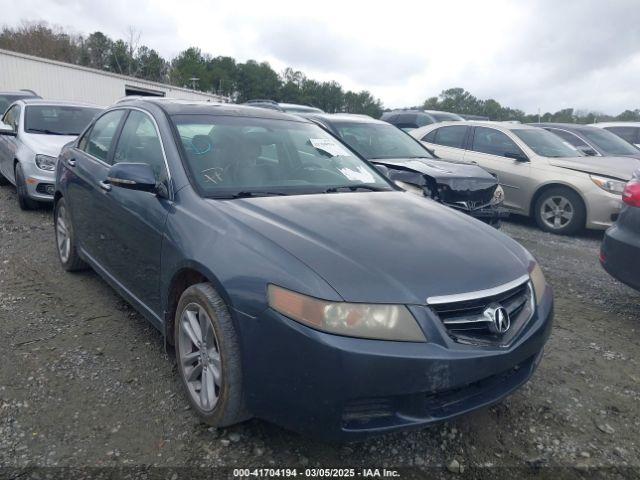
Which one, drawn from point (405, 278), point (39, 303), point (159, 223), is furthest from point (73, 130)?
point (405, 278)

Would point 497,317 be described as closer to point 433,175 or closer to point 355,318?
point 355,318

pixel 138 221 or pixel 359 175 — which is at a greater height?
pixel 359 175

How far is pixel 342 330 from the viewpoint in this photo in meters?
1.98

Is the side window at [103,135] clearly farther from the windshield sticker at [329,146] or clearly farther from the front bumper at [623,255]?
the front bumper at [623,255]

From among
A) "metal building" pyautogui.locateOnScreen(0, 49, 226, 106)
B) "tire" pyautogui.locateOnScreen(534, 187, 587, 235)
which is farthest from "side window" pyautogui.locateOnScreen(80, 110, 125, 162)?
"metal building" pyautogui.locateOnScreen(0, 49, 226, 106)

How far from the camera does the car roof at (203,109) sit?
339 centimetres

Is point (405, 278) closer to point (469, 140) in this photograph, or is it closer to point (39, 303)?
point (39, 303)

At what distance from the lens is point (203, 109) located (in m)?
3.48

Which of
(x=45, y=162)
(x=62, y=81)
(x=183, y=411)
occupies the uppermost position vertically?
(x=62, y=81)

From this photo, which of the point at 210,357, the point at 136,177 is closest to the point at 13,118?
the point at 136,177

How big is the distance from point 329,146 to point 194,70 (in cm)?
6864

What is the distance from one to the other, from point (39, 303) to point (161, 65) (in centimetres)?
6363

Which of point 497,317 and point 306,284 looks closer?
point 306,284

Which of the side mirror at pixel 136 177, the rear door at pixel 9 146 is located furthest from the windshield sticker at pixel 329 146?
the rear door at pixel 9 146
